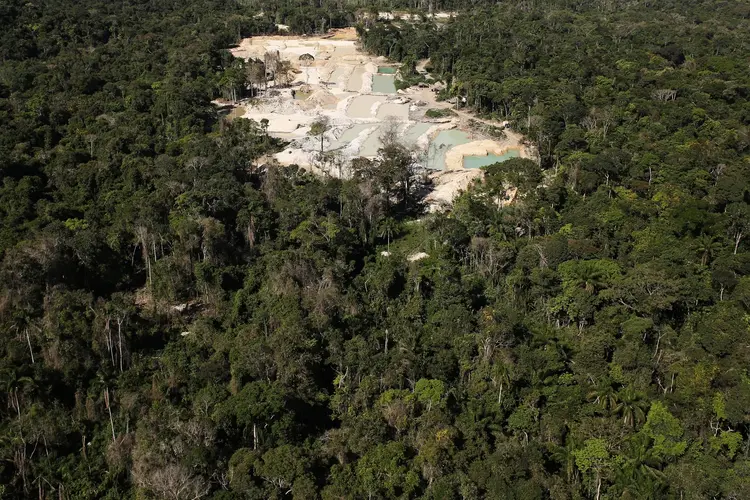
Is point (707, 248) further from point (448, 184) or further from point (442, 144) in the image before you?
point (442, 144)

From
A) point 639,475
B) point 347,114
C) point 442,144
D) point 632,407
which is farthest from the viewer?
point 347,114

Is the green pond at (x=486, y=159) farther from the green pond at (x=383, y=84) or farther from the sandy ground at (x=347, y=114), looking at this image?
the green pond at (x=383, y=84)

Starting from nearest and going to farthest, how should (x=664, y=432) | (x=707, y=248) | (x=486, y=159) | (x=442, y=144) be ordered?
(x=664, y=432), (x=707, y=248), (x=486, y=159), (x=442, y=144)

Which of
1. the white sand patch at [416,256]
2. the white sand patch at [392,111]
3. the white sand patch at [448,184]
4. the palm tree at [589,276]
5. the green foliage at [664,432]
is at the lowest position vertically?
the green foliage at [664,432]

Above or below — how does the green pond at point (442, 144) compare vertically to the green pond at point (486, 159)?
above

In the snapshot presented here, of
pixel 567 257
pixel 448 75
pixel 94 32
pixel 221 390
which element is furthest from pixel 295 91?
pixel 221 390

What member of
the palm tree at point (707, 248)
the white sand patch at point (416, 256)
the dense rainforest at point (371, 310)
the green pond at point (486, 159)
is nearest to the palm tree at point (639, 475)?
the dense rainforest at point (371, 310)

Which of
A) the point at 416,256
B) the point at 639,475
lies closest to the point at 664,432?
the point at 639,475
